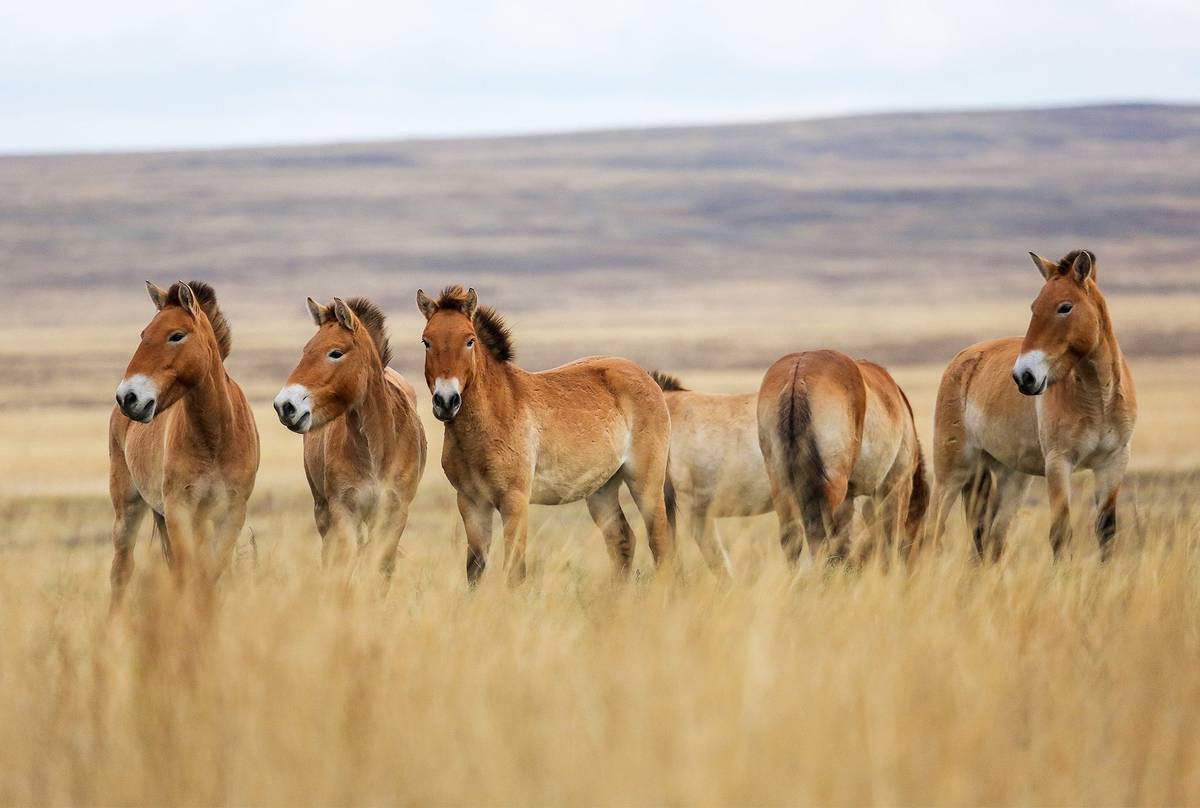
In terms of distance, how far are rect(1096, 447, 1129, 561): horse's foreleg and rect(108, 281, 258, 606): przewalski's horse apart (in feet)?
15.9

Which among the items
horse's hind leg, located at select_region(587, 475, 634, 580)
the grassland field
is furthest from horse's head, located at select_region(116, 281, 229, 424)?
horse's hind leg, located at select_region(587, 475, 634, 580)

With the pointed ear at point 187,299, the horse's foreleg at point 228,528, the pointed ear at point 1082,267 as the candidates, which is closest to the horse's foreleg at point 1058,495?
the pointed ear at point 1082,267

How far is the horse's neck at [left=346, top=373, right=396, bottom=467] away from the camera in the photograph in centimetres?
878

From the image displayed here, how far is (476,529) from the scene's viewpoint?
878cm

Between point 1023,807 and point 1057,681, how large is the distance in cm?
85

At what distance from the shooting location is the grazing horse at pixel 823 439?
30.5ft

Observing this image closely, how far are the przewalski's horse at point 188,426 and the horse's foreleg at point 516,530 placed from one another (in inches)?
52.8

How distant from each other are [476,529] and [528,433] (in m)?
0.60

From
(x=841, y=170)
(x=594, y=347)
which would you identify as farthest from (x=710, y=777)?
(x=841, y=170)

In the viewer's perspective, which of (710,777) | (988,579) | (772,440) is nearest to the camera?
(710,777)

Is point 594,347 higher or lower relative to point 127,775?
lower

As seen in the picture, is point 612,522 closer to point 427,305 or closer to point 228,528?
point 427,305

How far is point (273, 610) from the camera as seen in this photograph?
5.35 meters

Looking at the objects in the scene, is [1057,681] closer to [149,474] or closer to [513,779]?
[513,779]
